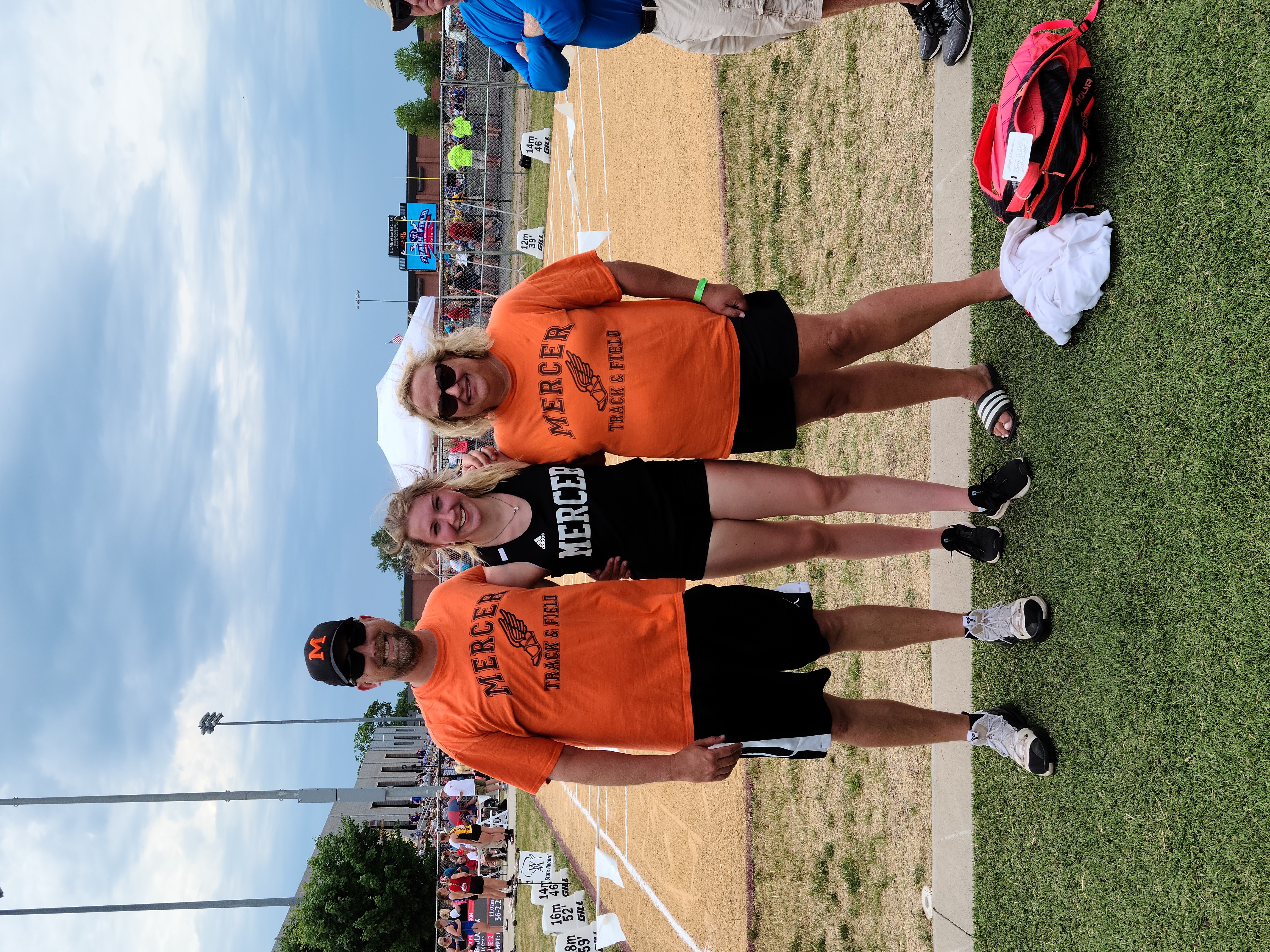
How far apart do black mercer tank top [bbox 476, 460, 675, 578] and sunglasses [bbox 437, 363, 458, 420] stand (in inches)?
16.5

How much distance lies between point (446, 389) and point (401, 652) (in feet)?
3.85

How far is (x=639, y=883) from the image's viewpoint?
9.91 meters

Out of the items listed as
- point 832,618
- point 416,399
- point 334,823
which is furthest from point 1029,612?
point 334,823

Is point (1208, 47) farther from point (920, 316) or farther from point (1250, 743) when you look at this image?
point (1250, 743)

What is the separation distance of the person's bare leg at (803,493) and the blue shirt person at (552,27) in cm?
220

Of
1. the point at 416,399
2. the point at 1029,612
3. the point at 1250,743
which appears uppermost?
Answer: the point at 416,399

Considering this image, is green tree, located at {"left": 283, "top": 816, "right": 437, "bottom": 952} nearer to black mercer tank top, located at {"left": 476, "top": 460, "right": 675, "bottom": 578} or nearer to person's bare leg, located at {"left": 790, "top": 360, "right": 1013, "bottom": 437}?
black mercer tank top, located at {"left": 476, "top": 460, "right": 675, "bottom": 578}

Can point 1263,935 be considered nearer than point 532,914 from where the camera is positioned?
Yes

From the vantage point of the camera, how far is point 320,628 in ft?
12.0

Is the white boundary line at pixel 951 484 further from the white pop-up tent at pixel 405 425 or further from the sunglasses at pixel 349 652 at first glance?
the sunglasses at pixel 349 652

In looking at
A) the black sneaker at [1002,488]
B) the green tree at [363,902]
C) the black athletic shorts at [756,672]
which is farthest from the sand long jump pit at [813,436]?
the green tree at [363,902]

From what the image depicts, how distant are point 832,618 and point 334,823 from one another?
55706mm

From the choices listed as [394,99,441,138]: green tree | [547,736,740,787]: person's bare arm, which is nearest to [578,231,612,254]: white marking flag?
[547,736,740,787]: person's bare arm

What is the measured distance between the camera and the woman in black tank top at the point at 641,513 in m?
3.58
